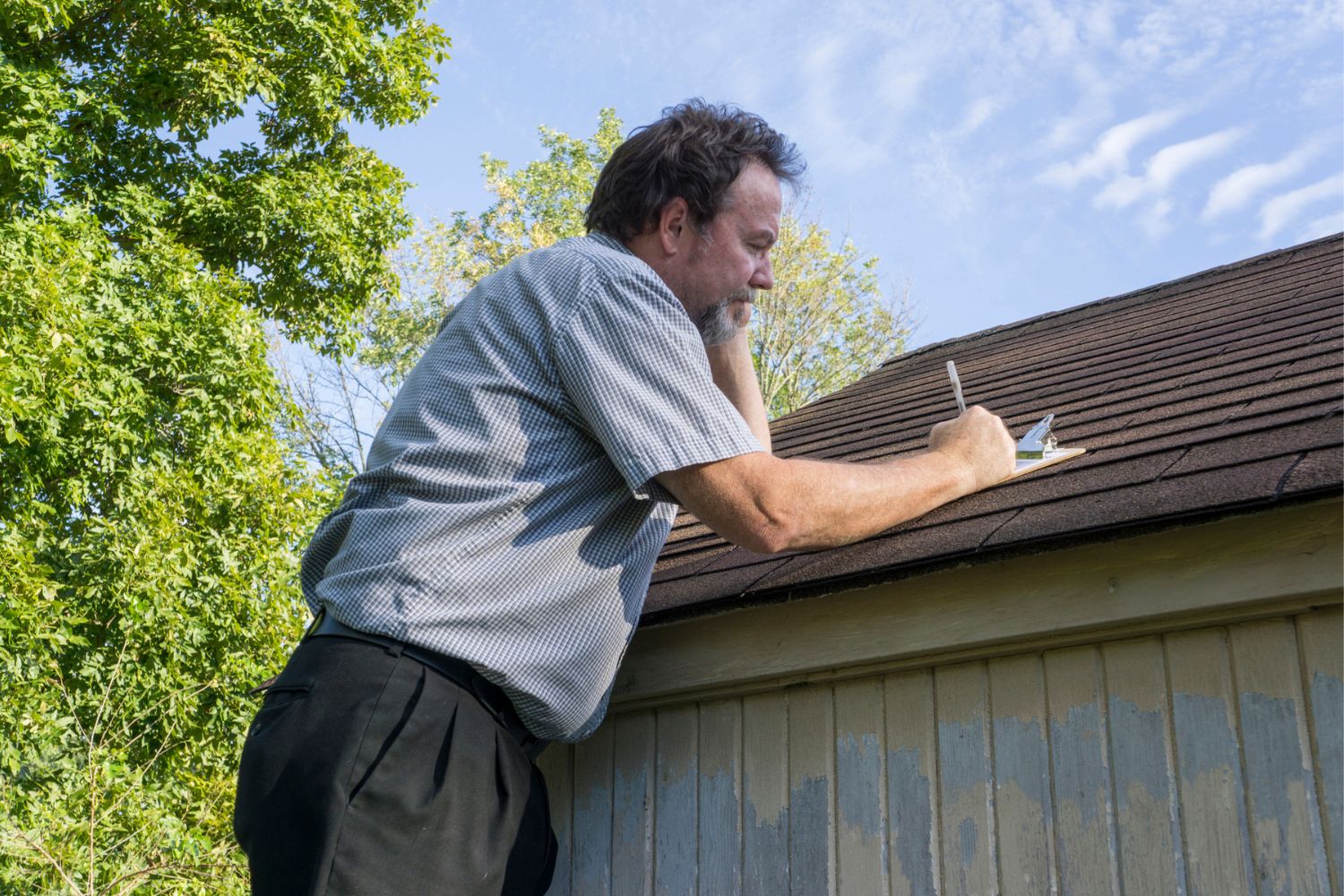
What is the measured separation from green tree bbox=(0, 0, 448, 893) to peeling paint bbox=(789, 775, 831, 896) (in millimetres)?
6215

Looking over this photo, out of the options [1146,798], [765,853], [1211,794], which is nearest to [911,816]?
[765,853]

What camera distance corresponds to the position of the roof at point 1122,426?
260 cm

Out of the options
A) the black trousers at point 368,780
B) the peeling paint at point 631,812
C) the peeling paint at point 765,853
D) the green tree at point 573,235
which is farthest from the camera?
the green tree at point 573,235

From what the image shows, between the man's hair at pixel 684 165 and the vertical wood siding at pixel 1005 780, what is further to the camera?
the man's hair at pixel 684 165

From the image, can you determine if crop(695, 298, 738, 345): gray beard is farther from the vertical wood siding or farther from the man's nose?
the vertical wood siding

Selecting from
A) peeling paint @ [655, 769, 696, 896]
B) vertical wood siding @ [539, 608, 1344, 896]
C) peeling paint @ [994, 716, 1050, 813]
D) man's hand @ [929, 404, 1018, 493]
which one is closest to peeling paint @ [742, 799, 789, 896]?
vertical wood siding @ [539, 608, 1344, 896]

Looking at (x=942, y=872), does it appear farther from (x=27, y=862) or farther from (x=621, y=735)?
(x=27, y=862)

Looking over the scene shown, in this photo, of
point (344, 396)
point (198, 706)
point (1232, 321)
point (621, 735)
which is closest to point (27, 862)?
point (198, 706)

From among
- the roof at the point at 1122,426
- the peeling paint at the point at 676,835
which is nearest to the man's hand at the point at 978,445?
the roof at the point at 1122,426

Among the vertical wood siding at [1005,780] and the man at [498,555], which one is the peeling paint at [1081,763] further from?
the man at [498,555]

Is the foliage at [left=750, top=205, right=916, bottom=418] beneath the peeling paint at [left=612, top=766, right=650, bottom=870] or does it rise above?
above

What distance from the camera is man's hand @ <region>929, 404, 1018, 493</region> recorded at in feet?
9.74

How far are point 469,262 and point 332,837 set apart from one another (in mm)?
22809

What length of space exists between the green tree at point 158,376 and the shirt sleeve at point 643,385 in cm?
677
